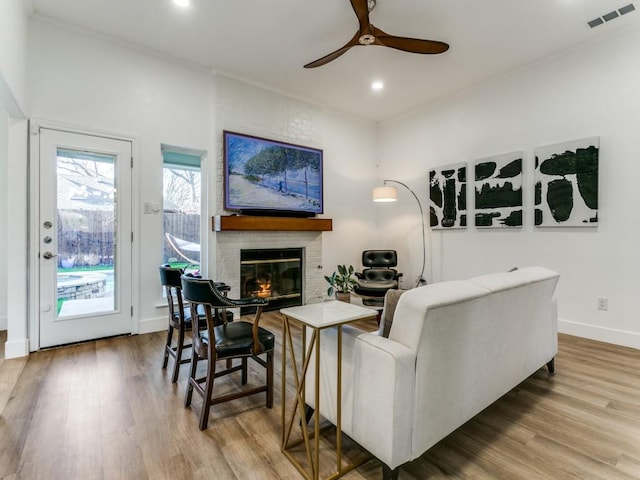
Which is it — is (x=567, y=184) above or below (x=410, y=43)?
below

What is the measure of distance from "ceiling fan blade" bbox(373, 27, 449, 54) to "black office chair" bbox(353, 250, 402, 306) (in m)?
2.63

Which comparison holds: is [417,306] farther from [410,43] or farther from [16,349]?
[16,349]

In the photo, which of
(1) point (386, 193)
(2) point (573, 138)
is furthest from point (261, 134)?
(2) point (573, 138)

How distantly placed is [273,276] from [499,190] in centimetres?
325

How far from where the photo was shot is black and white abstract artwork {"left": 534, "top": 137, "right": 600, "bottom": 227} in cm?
340

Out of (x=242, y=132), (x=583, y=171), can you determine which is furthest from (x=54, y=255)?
(x=583, y=171)

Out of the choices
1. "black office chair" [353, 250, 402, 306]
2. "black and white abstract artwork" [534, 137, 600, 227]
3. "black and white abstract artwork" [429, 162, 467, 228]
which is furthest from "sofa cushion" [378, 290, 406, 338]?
"black and white abstract artwork" [429, 162, 467, 228]

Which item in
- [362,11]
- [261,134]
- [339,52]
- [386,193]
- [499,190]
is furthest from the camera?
[386,193]

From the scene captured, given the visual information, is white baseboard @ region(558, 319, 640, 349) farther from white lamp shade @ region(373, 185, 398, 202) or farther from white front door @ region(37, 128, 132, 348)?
white front door @ region(37, 128, 132, 348)

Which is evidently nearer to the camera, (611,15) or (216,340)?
(216,340)

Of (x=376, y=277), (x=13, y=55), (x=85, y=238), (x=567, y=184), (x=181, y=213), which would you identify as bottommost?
(x=376, y=277)

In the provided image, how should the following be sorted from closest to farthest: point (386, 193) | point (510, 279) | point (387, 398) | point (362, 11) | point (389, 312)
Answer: point (387, 398), point (389, 312), point (510, 279), point (362, 11), point (386, 193)

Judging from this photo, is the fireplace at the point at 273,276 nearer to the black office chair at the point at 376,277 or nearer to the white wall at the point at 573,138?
the black office chair at the point at 376,277

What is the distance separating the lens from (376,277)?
475 cm
